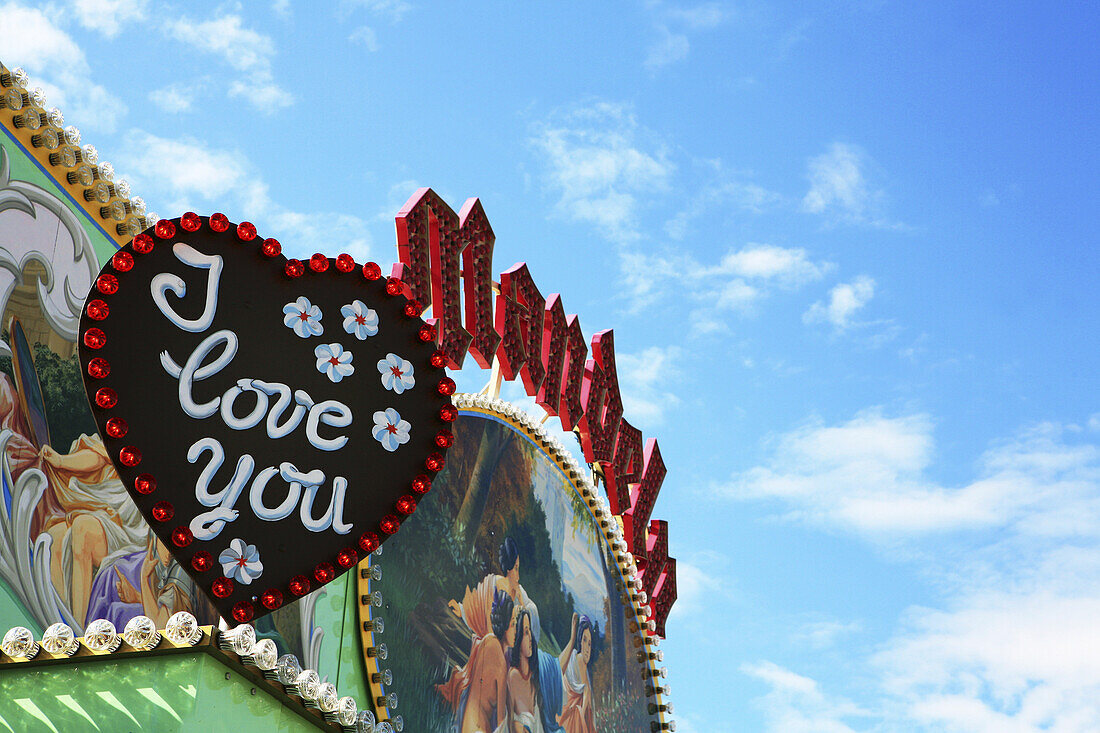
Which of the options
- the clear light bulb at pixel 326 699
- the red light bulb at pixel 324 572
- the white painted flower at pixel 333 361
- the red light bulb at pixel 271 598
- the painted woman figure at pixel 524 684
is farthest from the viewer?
the painted woman figure at pixel 524 684

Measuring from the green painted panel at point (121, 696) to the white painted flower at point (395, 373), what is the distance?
248 cm

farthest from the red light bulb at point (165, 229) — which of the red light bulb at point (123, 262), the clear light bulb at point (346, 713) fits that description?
the clear light bulb at point (346, 713)

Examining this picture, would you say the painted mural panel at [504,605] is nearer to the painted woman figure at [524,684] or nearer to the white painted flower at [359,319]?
the painted woman figure at [524,684]

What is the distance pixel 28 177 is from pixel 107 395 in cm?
403

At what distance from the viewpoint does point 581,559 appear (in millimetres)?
15914

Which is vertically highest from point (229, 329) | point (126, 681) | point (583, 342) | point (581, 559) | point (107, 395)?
point (583, 342)

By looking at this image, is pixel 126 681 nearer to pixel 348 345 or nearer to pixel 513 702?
pixel 348 345

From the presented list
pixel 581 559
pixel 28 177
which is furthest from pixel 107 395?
pixel 581 559

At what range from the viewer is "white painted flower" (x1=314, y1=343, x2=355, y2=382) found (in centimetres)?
793

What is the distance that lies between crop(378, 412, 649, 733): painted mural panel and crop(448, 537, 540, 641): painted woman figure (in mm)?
13

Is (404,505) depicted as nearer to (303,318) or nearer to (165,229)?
(303,318)

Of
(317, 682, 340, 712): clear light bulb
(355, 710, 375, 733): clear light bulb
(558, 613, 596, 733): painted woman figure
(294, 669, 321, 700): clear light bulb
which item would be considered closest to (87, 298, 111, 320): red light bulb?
(294, 669, 321, 700): clear light bulb

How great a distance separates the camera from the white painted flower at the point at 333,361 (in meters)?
7.93

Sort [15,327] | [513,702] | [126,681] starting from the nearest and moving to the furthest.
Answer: [126,681]
[15,327]
[513,702]
